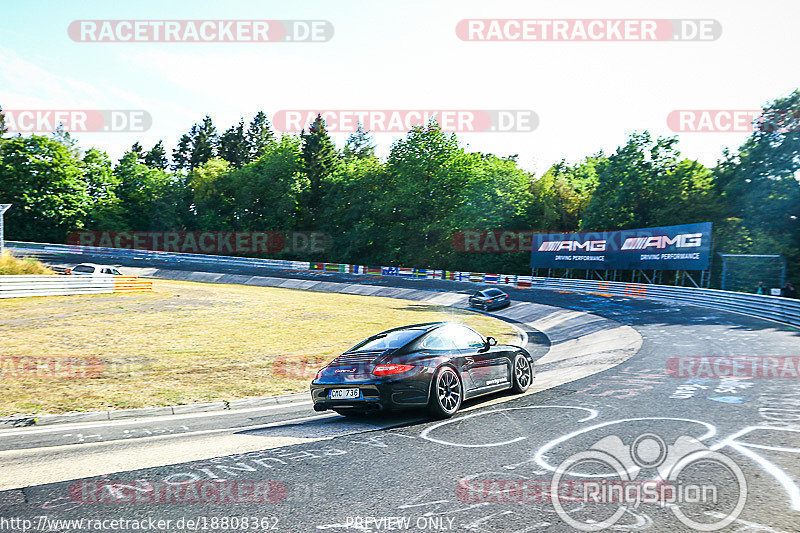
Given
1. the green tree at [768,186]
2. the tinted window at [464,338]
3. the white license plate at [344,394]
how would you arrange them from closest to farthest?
the white license plate at [344,394]
the tinted window at [464,338]
the green tree at [768,186]

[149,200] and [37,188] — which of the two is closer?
[37,188]

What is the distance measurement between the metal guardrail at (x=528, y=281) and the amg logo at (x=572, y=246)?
120 inches

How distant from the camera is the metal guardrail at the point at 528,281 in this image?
81.8ft

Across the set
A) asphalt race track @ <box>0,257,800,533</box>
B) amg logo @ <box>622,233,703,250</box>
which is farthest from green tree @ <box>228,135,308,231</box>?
asphalt race track @ <box>0,257,800,533</box>

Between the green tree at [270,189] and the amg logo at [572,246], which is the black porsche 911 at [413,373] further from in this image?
the green tree at [270,189]

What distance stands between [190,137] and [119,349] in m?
113

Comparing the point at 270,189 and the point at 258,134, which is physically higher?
the point at 258,134

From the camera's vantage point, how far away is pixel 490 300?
112 feet

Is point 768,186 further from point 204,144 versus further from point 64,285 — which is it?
point 204,144

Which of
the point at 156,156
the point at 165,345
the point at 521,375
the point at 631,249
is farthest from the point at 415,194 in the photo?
the point at 156,156

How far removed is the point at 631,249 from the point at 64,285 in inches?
1337

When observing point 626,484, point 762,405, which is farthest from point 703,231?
point 626,484

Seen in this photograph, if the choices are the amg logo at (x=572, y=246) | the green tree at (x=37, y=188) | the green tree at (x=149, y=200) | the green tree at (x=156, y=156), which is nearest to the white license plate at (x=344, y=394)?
the amg logo at (x=572, y=246)

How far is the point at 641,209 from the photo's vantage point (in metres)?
55.9
